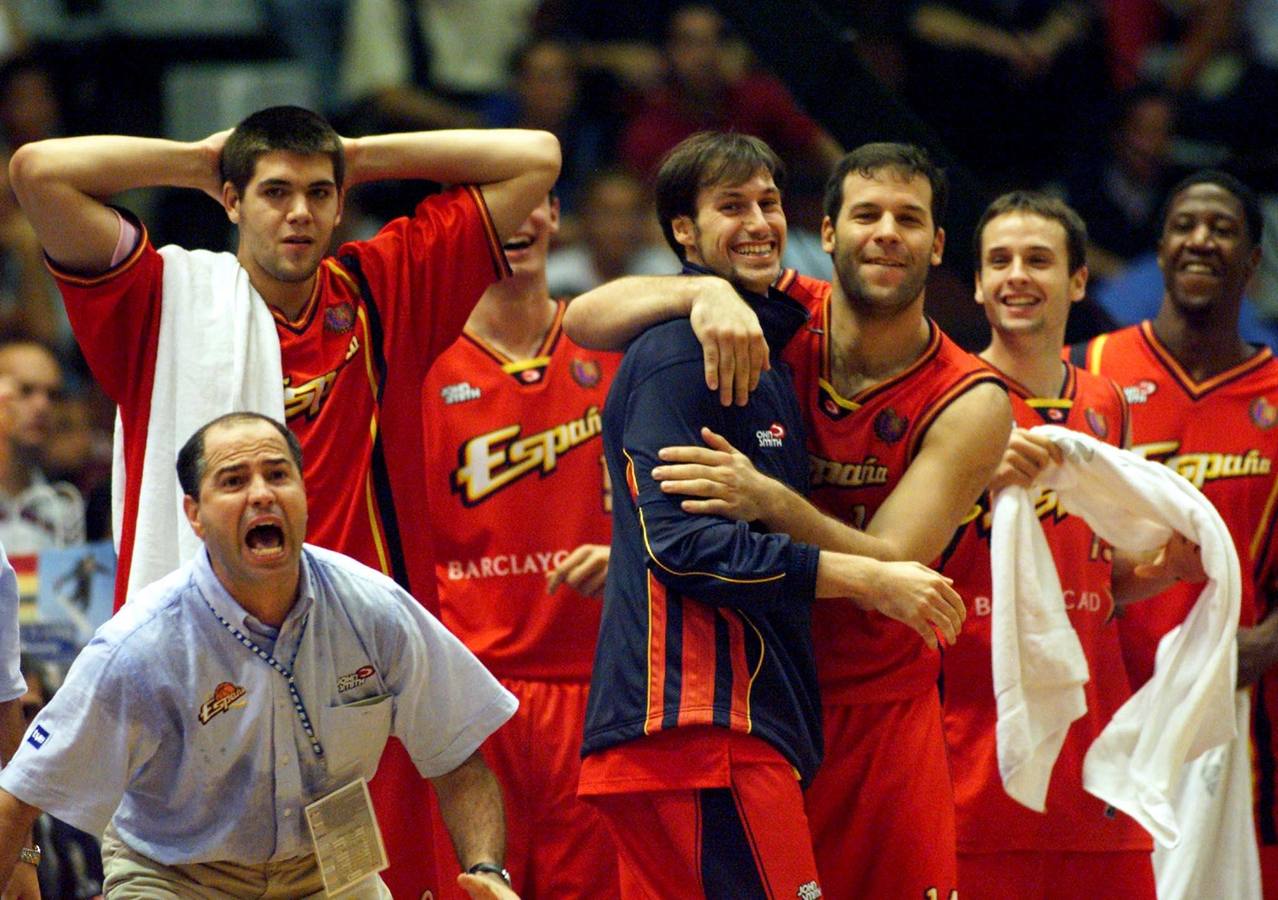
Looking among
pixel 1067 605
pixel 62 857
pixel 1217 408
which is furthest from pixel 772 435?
pixel 62 857

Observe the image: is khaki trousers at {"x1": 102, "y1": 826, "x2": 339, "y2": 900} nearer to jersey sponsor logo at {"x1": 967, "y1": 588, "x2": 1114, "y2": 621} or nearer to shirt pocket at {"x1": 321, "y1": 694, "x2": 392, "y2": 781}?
shirt pocket at {"x1": 321, "y1": 694, "x2": 392, "y2": 781}

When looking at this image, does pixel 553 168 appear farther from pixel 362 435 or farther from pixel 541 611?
pixel 541 611

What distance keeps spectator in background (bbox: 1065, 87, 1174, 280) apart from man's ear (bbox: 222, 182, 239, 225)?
5973 millimetres

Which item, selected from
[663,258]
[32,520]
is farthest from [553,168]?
[663,258]

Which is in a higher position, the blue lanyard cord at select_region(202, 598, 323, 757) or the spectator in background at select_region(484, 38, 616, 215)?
the spectator in background at select_region(484, 38, 616, 215)

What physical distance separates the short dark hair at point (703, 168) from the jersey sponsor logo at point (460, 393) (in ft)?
4.42

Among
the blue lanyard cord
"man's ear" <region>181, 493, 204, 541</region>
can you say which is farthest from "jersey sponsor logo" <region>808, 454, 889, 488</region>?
"man's ear" <region>181, 493, 204, 541</region>

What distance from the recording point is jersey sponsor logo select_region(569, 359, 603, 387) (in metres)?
6.52

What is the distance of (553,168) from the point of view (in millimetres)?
5637

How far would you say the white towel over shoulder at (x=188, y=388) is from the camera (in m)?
5.05

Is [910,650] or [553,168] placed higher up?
[553,168]

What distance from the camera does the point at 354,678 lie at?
468 centimetres

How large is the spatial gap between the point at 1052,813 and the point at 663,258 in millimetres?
4869

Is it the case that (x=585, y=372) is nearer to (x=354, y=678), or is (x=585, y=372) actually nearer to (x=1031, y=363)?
(x=1031, y=363)
